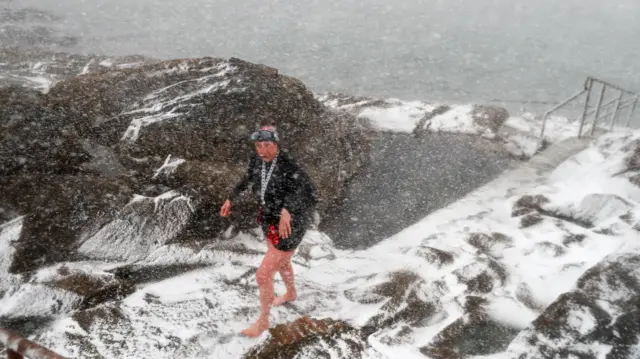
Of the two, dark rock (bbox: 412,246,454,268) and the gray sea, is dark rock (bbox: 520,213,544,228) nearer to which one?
dark rock (bbox: 412,246,454,268)

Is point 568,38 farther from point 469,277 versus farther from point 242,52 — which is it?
point 469,277

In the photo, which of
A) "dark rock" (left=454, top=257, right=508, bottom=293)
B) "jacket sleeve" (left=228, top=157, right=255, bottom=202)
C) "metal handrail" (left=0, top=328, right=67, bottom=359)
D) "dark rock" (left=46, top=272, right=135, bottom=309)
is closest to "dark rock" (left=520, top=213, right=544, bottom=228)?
"dark rock" (left=454, top=257, right=508, bottom=293)

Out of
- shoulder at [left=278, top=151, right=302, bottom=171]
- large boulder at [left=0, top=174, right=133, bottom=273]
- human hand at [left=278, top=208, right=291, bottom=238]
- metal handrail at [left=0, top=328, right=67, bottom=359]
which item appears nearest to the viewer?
metal handrail at [left=0, top=328, right=67, bottom=359]

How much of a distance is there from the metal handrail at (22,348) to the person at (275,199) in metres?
1.92

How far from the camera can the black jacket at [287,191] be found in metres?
4.11

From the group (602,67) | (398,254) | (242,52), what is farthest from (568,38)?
(398,254)

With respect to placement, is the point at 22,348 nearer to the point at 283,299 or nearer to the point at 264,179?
the point at 264,179

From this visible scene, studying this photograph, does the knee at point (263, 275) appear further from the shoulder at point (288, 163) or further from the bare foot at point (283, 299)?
the shoulder at point (288, 163)

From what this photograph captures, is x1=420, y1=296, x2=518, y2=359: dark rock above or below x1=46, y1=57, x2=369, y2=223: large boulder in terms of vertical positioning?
below

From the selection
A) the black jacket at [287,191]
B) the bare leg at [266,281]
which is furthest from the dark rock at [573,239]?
the bare leg at [266,281]

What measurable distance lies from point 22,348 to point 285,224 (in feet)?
6.46

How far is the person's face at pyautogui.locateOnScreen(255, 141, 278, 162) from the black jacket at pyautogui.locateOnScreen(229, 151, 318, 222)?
64mm

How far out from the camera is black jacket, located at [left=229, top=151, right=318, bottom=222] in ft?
13.5

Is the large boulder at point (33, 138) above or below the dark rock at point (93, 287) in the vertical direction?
above
